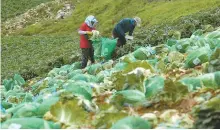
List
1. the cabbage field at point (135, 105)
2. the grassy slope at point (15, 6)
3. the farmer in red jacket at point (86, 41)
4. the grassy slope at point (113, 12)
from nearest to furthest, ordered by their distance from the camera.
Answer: the cabbage field at point (135, 105) < the farmer in red jacket at point (86, 41) < the grassy slope at point (113, 12) < the grassy slope at point (15, 6)

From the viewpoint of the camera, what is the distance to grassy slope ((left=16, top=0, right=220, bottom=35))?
148 ft

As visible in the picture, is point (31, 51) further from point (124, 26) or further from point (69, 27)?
point (124, 26)

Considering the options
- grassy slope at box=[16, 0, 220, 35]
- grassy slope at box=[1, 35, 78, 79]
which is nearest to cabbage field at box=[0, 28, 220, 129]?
grassy slope at box=[1, 35, 78, 79]

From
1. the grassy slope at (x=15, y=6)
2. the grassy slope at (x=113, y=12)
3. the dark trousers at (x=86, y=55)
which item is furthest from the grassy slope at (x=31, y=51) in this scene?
the grassy slope at (x=15, y=6)

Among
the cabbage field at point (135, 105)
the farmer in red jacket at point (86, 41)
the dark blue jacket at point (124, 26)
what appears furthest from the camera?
the dark blue jacket at point (124, 26)

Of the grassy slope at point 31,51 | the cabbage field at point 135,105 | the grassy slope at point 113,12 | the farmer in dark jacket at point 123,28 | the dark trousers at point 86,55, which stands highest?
the cabbage field at point 135,105

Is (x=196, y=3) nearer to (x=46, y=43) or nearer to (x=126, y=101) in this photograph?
(x=46, y=43)

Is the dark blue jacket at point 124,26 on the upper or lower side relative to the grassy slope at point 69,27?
upper

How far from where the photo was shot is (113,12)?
2281 inches

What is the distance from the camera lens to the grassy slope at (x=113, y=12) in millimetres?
45062

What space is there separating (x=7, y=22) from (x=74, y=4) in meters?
9.55

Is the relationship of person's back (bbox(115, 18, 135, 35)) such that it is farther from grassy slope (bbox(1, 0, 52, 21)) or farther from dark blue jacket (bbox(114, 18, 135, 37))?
grassy slope (bbox(1, 0, 52, 21))

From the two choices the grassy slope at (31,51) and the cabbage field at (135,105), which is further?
the grassy slope at (31,51)

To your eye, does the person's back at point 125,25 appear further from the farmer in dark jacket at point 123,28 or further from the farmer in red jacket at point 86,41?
the farmer in red jacket at point 86,41
